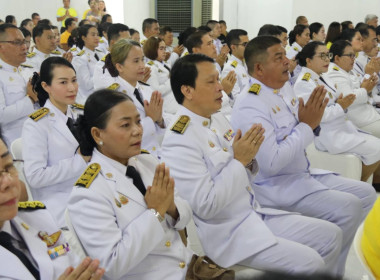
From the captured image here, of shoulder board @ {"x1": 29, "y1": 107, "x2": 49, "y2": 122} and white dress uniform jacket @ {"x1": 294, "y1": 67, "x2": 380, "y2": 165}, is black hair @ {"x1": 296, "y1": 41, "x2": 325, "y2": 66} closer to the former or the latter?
white dress uniform jacket @ {"x1": 294, "y1": 67, "x2": 380, "y2": 165}

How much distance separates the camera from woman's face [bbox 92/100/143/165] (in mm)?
1645

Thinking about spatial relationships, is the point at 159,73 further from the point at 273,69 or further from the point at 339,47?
the point at 273,69

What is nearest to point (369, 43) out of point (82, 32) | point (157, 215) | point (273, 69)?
point (82, 32)

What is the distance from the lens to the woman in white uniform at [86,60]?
16.3 ft

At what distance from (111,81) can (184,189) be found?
1.70m

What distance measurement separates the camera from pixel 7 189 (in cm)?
121

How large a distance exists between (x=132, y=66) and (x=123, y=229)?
1.82 meters

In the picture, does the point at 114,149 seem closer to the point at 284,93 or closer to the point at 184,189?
the point at 184,189

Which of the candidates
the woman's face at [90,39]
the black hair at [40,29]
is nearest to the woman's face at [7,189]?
the black hair at [40,29]

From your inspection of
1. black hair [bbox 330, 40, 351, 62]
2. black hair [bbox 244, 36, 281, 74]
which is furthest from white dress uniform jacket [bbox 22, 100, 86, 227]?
black hair [bbox 330, 40, 351, 62]

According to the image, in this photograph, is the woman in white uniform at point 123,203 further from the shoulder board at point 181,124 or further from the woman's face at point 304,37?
the woman's face at point 304,37

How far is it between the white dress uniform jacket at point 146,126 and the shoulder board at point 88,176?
4.23 ft

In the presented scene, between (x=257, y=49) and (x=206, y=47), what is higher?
(x=257, y=49)

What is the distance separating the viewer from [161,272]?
5.11 feet
